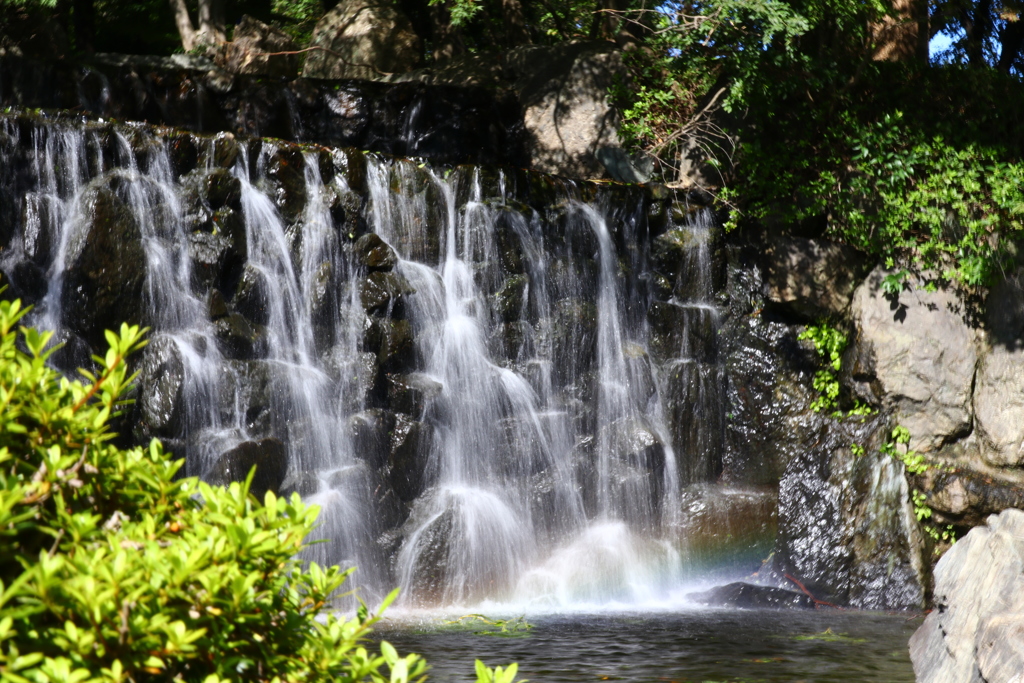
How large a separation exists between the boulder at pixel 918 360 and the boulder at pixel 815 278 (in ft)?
1.33

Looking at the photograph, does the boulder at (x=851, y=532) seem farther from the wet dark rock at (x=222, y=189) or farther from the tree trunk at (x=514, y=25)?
the tree trunk at (x=514, y=25)

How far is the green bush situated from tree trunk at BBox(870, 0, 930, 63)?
41.9 ft

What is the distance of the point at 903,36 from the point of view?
41.4 ft

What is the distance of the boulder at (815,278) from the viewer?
35.9 feet

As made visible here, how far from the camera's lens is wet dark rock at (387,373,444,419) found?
896 cm

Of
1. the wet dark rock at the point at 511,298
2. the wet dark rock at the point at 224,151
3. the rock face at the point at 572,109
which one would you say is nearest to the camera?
the wet dark rock at the point at 224,151

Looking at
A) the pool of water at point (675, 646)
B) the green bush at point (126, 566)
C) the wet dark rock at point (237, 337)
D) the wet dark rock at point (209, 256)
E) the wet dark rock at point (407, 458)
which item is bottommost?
the pool of water at point (675, 646)

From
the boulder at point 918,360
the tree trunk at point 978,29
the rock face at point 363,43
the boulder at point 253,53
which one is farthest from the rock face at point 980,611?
the rock face at point 363,43

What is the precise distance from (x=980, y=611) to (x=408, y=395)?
596 cm

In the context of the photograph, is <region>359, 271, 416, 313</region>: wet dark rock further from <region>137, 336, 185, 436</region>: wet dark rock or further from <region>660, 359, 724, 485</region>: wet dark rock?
<region>660, 359, 724, 485</region>: wet dark rock

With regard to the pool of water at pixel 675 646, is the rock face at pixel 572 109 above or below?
above

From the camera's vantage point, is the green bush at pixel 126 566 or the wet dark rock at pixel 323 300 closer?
the green bush at pixel 126 566

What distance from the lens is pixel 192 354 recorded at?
8.18 m

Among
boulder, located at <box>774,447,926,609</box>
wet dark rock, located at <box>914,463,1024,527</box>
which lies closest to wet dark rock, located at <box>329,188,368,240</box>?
boulder, located at <box>774,447,926,609</box>
